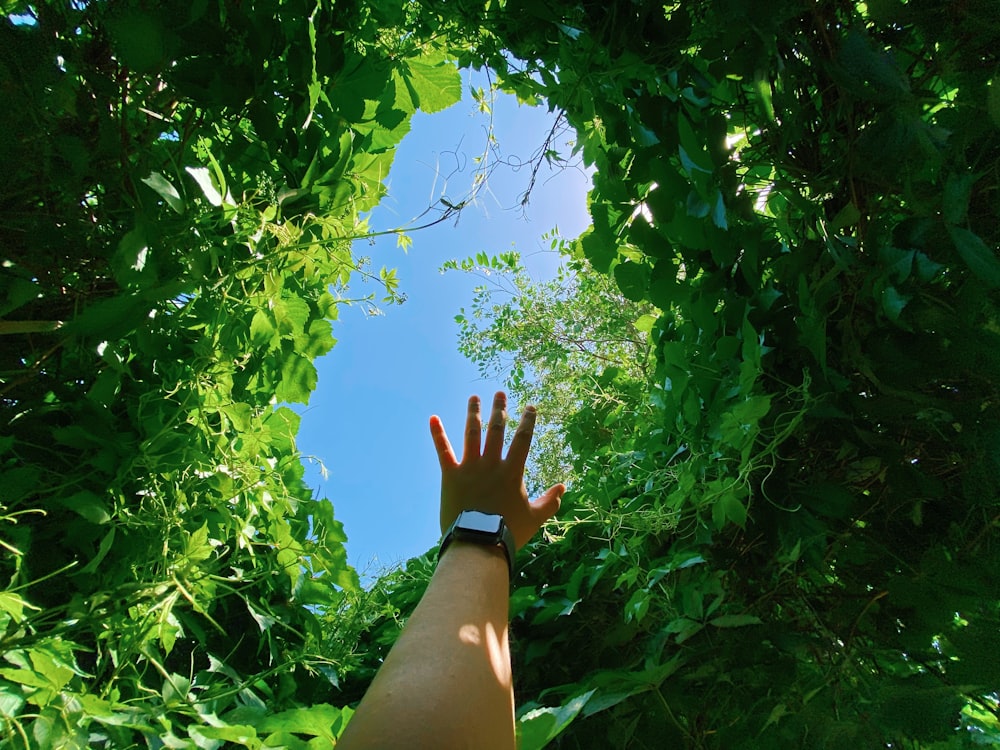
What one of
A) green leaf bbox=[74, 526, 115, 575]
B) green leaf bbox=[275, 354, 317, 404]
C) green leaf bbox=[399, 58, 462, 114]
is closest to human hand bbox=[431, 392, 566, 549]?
green leaf bbox=[275, 354, 317, 404]

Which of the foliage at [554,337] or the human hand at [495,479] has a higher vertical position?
the foliage at [554,337]

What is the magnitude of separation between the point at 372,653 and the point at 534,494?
0.87 m

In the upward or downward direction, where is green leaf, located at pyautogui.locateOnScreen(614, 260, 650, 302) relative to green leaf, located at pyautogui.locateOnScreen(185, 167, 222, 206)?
downward

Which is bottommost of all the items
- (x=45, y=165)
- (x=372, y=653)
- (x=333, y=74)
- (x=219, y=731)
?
(x=219, y=731)

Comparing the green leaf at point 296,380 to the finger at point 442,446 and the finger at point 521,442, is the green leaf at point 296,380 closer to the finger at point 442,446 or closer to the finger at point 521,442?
the finger at point 442,446

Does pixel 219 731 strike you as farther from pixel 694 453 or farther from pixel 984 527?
pixel 984 527

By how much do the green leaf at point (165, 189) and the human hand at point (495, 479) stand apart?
1.50 ft

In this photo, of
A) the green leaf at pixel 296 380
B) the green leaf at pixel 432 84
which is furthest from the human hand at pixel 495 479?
the green leaf at pixel 432 84

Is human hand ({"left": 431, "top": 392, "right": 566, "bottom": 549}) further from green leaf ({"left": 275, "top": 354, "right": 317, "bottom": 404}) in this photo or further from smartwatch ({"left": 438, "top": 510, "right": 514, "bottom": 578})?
green leaf ({"left": 275, "top": 354, "right": 317, "bottom": 404})

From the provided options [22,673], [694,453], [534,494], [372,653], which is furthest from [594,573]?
[534,494]

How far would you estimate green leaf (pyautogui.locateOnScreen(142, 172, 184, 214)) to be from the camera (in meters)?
0.65

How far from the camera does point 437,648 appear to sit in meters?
0.52

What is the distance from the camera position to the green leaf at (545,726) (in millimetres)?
683

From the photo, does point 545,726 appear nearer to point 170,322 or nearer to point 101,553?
point 101,553
